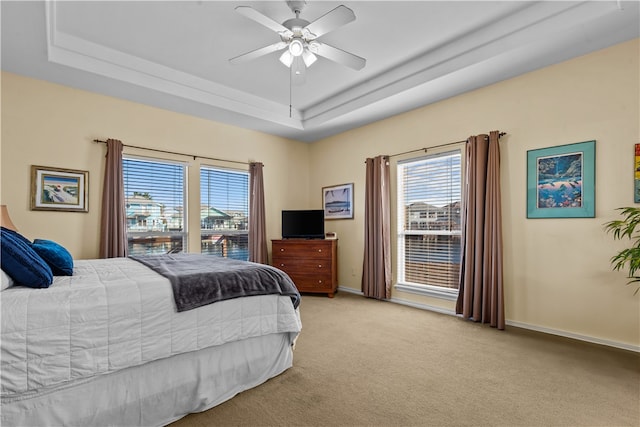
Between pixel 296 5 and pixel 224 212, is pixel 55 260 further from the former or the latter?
pixel 224 212

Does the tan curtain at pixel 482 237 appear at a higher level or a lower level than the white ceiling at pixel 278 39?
lower

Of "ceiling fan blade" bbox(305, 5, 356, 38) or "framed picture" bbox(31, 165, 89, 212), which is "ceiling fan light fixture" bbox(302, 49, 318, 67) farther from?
"framed picture" bbox(31, 165, 89, 212)

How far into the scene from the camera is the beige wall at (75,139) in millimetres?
3445

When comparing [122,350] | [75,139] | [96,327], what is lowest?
[122,350]

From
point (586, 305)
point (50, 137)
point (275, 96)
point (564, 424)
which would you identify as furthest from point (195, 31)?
point (586, 305)

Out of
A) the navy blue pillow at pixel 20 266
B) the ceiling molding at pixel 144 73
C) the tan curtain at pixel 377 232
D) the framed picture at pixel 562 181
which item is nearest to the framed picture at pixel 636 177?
the framed picture at pixel 562 181

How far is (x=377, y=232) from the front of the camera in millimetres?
4809

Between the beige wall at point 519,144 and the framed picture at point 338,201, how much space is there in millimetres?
1063

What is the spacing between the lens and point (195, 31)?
3109mm

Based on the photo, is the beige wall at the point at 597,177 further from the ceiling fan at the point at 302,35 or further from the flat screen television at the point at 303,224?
the flat screen television at the point at 303,224

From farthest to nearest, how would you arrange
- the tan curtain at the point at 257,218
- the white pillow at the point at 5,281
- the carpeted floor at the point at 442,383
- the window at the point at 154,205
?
the tan curtain at the point at 257,218
the window at the point at 154,205
the carpeted floor at the point at 442,383
the white pillow at the point at 5,281

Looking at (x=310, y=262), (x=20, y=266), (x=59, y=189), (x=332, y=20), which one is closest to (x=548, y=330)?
(x=310, y=262)

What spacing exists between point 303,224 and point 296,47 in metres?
3.06

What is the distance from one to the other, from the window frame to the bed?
2.62 metres
